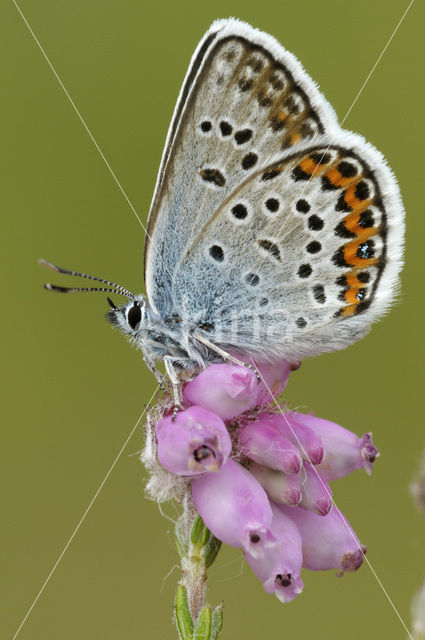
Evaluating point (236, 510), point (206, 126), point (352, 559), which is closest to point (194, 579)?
point (236, 510)

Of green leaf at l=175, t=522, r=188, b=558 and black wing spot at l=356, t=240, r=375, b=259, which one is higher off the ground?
black wing spot at l=356, t=240, r=375, b=259

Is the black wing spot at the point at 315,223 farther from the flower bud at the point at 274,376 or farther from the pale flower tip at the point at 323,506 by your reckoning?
the pale flower tip at the point at 323,506

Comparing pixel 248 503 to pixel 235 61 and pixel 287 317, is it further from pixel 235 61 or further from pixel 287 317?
pixel 235 61

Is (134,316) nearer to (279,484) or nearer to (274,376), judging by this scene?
(274,376)

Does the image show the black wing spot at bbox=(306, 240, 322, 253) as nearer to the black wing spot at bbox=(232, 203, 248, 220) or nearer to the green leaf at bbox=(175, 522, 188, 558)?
the black wing spot at bbox=(232, 203, 248, 220)

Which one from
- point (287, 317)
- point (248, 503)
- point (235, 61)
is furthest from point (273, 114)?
point (248, 503)

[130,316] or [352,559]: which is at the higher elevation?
[130,316]

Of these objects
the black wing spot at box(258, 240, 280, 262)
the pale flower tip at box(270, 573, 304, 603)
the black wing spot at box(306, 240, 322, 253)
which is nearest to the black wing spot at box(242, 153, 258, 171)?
the black wing spot at box(258, 240, 280, 262)
